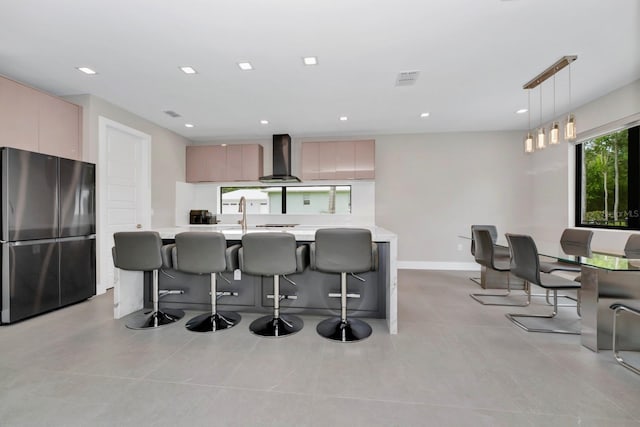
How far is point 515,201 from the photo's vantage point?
203 inches

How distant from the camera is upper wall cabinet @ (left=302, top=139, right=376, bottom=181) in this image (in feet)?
17.0

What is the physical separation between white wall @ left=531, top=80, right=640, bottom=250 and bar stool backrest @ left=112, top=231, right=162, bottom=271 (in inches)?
204

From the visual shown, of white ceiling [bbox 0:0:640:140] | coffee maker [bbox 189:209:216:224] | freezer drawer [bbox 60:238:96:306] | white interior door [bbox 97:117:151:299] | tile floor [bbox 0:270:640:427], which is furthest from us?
coffee maker [bbox 189:209:216:224]

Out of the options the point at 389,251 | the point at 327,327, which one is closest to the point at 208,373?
Result: the point at 327,327

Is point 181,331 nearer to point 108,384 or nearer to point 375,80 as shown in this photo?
point 108,384

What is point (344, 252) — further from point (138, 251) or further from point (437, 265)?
point (437, 265)

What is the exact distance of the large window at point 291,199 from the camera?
5.61 metres

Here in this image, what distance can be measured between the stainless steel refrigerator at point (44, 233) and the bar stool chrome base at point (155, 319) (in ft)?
3.41

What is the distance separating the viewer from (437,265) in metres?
5.33

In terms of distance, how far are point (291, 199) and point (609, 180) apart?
500 centimetres

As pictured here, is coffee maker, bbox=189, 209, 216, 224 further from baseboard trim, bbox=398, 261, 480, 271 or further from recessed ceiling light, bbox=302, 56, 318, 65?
baseboard trim, bbox=398, 261, 480, 271

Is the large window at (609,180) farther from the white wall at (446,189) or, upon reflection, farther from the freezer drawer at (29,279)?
the freezer drawer at (29,279)

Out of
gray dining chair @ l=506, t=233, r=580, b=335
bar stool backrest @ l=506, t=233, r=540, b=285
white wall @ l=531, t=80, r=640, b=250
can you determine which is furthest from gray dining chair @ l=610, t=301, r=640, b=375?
white wall @ l=531, t=80, r=640, b=250

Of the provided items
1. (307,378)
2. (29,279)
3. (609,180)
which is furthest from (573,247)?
(29,279)
